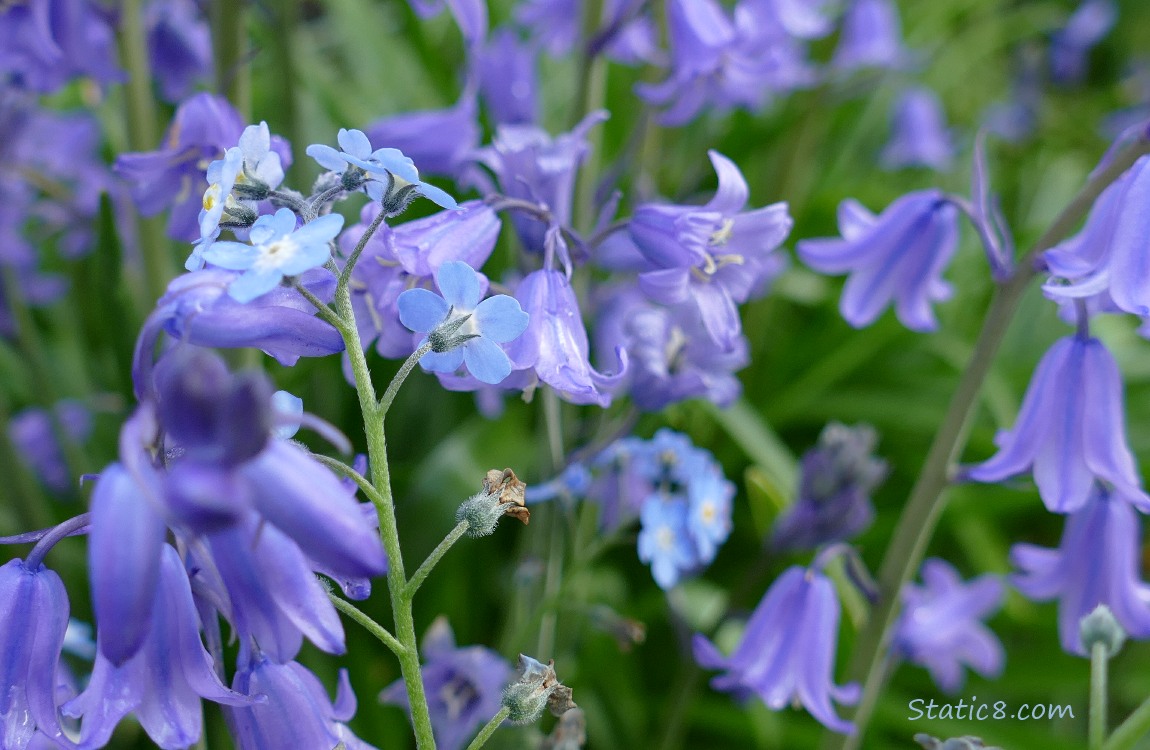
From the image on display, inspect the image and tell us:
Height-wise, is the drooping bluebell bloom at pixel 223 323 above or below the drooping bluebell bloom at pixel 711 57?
above

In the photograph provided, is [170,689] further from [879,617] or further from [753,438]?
[753,438]

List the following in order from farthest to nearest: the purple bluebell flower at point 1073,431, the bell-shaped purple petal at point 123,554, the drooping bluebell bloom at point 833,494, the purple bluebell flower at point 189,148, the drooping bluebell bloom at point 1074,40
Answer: the drooping bluebell bloom at point 1074,40, the drooping bluebell bloom at point 833,494, the purple bluebell flower at point 189,148, the purple bluebell flower at point 1073,431, the bell-shaped purple petal at point 123,554

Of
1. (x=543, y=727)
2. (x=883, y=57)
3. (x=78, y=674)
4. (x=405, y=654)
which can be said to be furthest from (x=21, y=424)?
(x=883, y=57)

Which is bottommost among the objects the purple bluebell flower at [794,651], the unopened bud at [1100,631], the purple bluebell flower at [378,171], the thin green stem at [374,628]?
the purple bluebell flower at [794,651]

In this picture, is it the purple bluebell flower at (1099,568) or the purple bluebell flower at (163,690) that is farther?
the purple bluebell flower at (1099,568)

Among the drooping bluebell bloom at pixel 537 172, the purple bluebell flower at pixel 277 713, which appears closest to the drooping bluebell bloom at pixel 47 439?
the drooping bluebell bloom at pixel 537 172

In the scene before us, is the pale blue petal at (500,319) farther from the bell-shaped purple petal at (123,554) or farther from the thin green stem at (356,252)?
the bell-shaped purple petal at (123,554)

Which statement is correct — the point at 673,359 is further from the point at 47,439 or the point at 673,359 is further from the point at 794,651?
the point at 47,439
